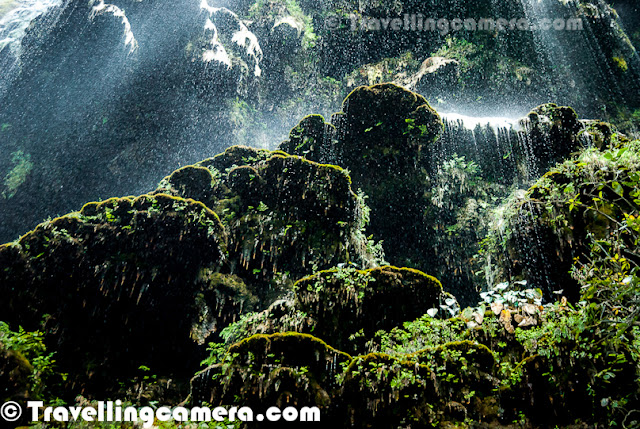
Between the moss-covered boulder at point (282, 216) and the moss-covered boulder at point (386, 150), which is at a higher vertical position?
the moss-covered boulder at point (386, 150)

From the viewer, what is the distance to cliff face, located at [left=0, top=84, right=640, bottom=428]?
171 inches

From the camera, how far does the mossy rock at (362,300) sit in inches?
253

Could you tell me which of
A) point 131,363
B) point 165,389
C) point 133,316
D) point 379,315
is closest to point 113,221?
point 133,316

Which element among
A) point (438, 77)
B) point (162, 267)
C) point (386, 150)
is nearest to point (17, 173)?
point (162, 267)

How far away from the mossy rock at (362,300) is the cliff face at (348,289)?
25 millimetres

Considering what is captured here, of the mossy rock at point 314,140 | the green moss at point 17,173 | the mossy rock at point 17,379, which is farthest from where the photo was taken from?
the green moss at point 17,173

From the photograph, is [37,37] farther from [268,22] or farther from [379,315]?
[379,315]

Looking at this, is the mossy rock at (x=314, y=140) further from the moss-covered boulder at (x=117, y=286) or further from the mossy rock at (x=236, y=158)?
the moss-covered boulder at (x=117, y=286)

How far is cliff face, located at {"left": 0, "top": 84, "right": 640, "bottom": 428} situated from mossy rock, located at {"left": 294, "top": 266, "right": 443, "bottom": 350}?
2 cm

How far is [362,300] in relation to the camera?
258 inches

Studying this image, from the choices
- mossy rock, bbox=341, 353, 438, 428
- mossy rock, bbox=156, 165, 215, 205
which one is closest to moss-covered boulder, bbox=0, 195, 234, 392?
mossy rock, bbox=156, 165, 215, 205

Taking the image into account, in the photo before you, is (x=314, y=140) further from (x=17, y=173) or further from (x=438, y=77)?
(x=17, y=173)

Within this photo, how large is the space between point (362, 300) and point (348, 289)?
31 centimetres

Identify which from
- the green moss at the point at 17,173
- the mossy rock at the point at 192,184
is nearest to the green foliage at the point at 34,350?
the mossy rock at the point at 192,184
